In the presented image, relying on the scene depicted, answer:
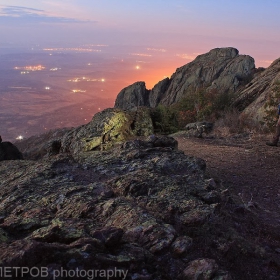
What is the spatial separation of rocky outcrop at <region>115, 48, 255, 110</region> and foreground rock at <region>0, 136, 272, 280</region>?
4279 cm

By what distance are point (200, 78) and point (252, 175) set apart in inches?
1834

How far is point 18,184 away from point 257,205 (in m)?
6.05

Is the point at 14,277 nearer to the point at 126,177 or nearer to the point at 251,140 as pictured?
the point at 126,177

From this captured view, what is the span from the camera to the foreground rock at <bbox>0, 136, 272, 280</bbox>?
354 centimetres

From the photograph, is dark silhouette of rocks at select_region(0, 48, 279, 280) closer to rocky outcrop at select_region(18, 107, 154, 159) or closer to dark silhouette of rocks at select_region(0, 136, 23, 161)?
rocky outcrop at select_region(18, 107, 154, 159)

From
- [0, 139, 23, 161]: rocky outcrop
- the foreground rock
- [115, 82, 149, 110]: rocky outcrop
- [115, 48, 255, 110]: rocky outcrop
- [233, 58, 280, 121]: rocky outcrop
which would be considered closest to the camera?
the foreground rock

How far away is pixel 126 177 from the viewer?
6.60m

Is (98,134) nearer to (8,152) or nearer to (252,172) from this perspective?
(8,152)

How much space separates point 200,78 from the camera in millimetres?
53625

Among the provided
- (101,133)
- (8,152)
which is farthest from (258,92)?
(8,152)

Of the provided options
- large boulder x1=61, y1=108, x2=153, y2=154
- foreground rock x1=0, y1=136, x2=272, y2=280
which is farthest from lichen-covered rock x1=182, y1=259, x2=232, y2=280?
large boulder x1=61, y1=108, x2=153, y2=154

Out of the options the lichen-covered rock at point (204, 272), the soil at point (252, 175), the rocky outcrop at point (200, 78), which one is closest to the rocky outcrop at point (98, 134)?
the soil at point (252, 175)

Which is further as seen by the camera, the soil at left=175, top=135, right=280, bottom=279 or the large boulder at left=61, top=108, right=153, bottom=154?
the large boulder at left=61, top=108, right=153, bottom=154

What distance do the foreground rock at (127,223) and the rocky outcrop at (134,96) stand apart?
50.1 metres
